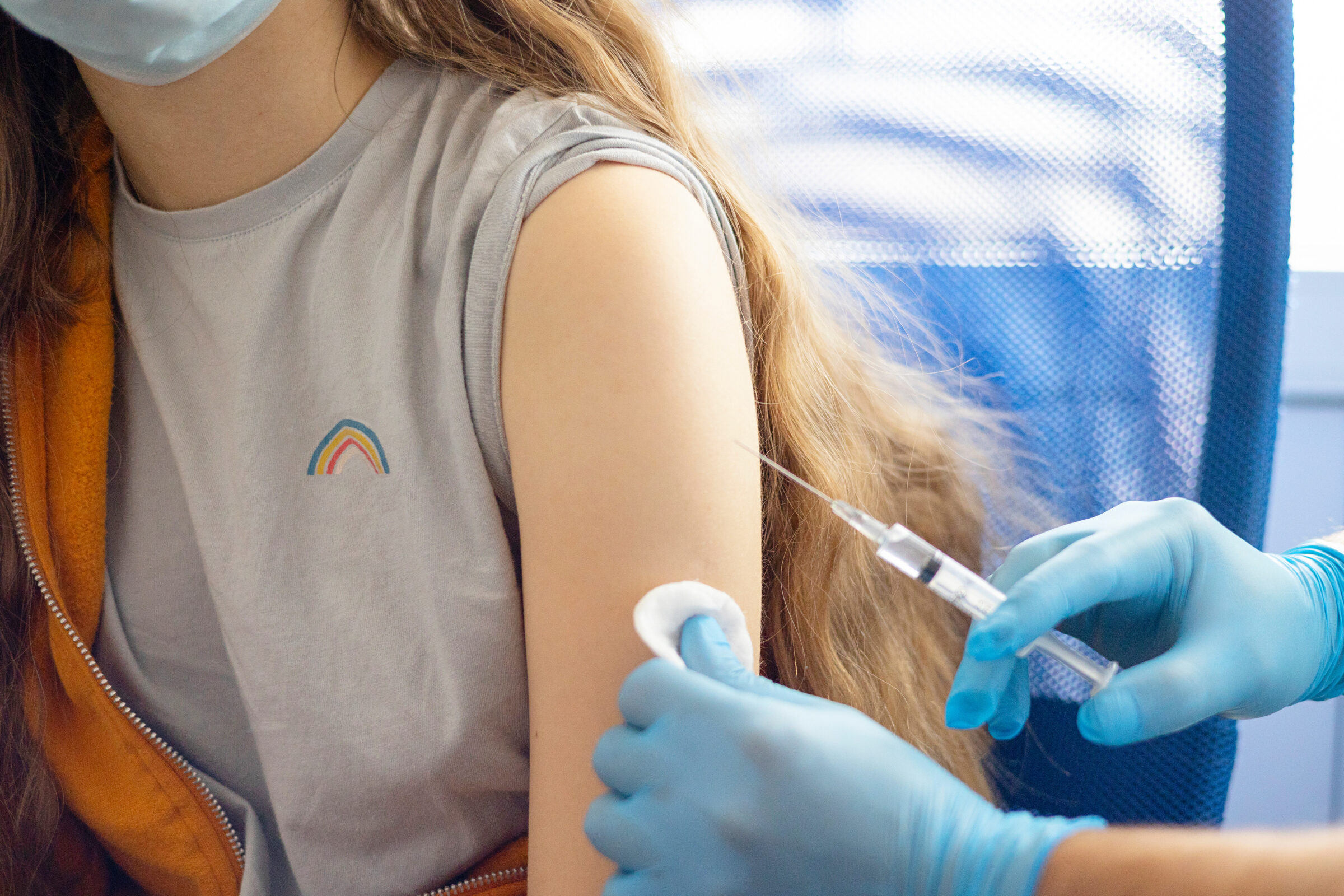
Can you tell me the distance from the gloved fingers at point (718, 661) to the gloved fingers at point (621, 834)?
9 centimetres

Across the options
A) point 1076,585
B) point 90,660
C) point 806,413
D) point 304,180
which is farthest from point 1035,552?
point 90,660

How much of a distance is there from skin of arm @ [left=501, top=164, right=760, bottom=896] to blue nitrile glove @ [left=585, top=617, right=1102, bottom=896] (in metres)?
0.06

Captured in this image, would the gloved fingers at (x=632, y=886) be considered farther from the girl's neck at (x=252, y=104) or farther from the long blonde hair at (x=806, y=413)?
the girl's neck at (x=252, y=104)

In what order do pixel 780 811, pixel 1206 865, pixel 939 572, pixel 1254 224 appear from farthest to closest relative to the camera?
pixel 1254 224
pixel 939 572
pixel 780 811
pixel 1206 865

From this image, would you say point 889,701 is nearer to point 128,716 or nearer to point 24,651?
point 128,716

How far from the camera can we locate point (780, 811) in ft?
1.87

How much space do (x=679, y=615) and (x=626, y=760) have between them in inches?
3.9

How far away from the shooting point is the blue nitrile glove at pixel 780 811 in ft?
1.84

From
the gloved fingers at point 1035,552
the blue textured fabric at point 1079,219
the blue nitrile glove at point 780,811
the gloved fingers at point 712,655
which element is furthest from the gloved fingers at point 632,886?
the blue textured fabric at point 1079,219

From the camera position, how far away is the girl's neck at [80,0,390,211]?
2.59 feet

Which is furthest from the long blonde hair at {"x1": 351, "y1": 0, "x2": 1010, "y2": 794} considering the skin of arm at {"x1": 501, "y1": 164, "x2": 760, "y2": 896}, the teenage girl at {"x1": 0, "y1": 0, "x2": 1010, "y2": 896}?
the skin of arm at {"x1": 501, "y1": 164, "x2": 760, "y2": 896}

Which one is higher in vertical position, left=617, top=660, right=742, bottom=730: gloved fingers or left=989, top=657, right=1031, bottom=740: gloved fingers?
left=617, top=660, right=742, bottom=730: gloved fingers

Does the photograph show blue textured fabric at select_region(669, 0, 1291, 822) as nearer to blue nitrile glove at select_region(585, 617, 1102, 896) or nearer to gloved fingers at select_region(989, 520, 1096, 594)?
gloved fingers at select_region(989, 520, 1096, 594)

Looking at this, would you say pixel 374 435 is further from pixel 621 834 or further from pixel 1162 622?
pixel 1162 622
